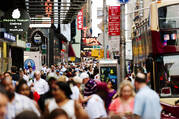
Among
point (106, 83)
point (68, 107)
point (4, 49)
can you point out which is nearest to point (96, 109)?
point (68, 107)

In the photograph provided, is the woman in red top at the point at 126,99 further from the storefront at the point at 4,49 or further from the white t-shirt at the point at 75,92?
the storefront at the point at 4,49

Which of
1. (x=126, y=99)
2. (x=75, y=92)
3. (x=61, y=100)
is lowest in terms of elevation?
(x=75, y=92)

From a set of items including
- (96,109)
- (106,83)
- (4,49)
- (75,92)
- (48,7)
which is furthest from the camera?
(4,49)

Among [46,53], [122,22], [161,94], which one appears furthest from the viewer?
[46,53]

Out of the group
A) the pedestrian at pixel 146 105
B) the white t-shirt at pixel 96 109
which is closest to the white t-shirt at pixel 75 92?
the white t-shirt at pixel 96 109

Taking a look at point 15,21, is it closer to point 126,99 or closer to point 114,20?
point 114,20

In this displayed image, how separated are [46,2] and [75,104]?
18.8 metres

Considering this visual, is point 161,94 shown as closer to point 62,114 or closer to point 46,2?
point 62,114

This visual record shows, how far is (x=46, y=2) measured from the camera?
2472 cm

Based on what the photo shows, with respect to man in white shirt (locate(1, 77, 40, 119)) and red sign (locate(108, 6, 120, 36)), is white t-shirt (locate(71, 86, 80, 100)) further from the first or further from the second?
red sign (locate(108, 6, 120, 36))

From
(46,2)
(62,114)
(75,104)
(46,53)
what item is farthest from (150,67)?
(46,53)

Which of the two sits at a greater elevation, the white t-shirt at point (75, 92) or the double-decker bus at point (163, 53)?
the double-decker bus at point (163, 53)

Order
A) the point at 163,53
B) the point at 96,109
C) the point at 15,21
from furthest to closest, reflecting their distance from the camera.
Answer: the point at 15,21 < the point at 163,53 < the point at 96,109

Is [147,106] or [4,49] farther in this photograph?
[4,49]
